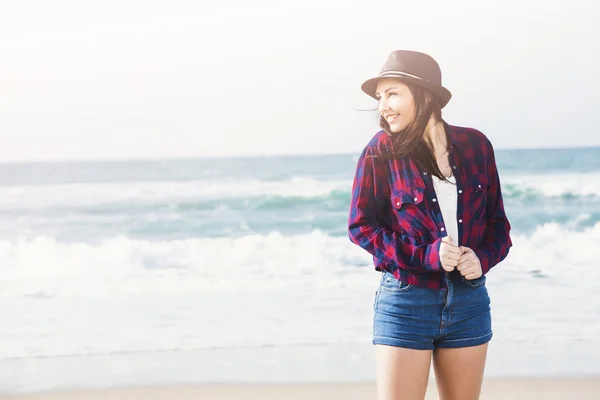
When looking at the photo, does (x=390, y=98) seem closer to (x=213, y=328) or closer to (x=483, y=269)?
(x=483, y=269)

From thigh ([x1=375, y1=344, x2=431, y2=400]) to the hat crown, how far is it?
614 mm

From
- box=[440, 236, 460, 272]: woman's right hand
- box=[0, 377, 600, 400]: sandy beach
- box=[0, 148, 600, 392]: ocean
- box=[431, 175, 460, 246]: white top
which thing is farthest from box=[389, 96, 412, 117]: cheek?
box=[0, 148, 600, 392]: ocean

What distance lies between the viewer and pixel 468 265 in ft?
5.60

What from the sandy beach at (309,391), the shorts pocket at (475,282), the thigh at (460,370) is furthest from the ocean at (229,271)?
the shorts pocket at (475,282)

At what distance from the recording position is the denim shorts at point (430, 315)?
1718 mm

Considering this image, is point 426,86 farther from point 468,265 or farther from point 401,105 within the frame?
point 468,265

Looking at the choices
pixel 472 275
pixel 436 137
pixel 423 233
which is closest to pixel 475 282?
pixel 472 275

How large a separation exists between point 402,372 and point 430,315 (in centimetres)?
14

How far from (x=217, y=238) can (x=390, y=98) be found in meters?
6.63

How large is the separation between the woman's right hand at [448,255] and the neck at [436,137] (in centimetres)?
24

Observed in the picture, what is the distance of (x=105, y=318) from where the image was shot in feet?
17.3

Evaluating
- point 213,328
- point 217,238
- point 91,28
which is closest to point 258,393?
point 213,328

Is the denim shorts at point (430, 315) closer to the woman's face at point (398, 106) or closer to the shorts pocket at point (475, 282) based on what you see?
the shorts pocket at point (475, 282)

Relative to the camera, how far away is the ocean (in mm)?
4031
